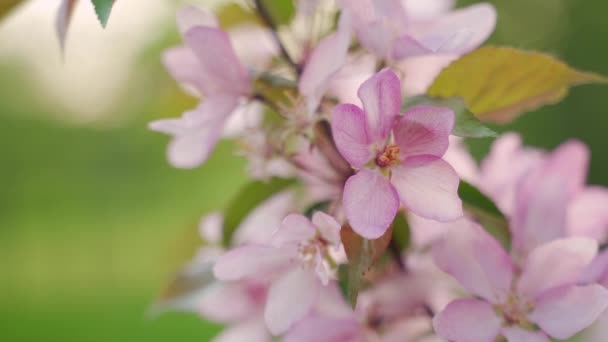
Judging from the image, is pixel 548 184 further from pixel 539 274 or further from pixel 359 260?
pixel 359 260

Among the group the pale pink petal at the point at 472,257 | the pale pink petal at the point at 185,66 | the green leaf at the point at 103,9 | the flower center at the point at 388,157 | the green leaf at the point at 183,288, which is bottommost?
the pale pink petal at the point at 472,257

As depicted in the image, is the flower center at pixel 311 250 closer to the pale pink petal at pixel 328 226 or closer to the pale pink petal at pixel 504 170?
the pale pink petal at pixel 328 226

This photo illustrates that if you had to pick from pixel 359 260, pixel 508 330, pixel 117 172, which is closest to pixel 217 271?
pixel 359 260

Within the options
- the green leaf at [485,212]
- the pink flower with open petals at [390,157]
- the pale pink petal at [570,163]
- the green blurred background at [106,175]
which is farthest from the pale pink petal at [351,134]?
the green blurred background at [106,175]

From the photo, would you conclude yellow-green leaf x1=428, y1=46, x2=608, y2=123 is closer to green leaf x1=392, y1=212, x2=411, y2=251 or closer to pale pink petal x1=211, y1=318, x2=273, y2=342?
green leaf x1=392, y1=212, x2=411, y2=251

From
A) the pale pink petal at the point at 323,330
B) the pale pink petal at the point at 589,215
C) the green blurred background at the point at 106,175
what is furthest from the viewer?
the green blurred background at the point at 106,175

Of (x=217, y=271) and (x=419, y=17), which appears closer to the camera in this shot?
(x=217, y=271)

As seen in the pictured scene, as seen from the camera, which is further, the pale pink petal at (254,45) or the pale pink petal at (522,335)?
the pale pink petal at (254,45)
